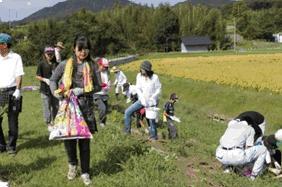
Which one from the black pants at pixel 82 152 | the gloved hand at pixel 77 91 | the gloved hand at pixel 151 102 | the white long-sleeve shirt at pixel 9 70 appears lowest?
the black pants at pixel 82 152

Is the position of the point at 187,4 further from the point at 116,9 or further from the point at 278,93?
the point at 278,93

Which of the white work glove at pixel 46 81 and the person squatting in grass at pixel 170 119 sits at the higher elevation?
the white work glove at pixel 46 81

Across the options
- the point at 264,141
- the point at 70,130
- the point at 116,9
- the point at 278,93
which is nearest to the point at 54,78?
the point at 70,130

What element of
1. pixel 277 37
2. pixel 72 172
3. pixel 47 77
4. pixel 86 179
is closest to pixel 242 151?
pixel 86 179

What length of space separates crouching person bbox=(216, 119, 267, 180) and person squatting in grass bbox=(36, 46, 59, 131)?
4.43 metres

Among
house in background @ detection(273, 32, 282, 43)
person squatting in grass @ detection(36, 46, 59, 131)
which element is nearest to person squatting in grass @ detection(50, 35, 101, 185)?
person squatting in grass @ detection(36, 46, 59, 131)

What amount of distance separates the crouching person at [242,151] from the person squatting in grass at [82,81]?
2.21 meters

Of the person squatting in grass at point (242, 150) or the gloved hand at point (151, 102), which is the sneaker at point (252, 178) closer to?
the person squatting in grass at point (242, 150)

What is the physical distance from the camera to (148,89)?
1007 cm

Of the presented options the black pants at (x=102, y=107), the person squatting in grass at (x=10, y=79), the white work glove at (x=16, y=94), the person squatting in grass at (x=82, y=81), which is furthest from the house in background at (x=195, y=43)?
the person squatting in grass at (x=82, y=81)

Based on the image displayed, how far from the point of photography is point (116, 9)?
110625 mm

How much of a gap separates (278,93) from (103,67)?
36.5 ft

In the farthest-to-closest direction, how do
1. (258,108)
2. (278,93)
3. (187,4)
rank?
(187,4) < (278,93) < (258,108)

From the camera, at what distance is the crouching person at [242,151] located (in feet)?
25.0
